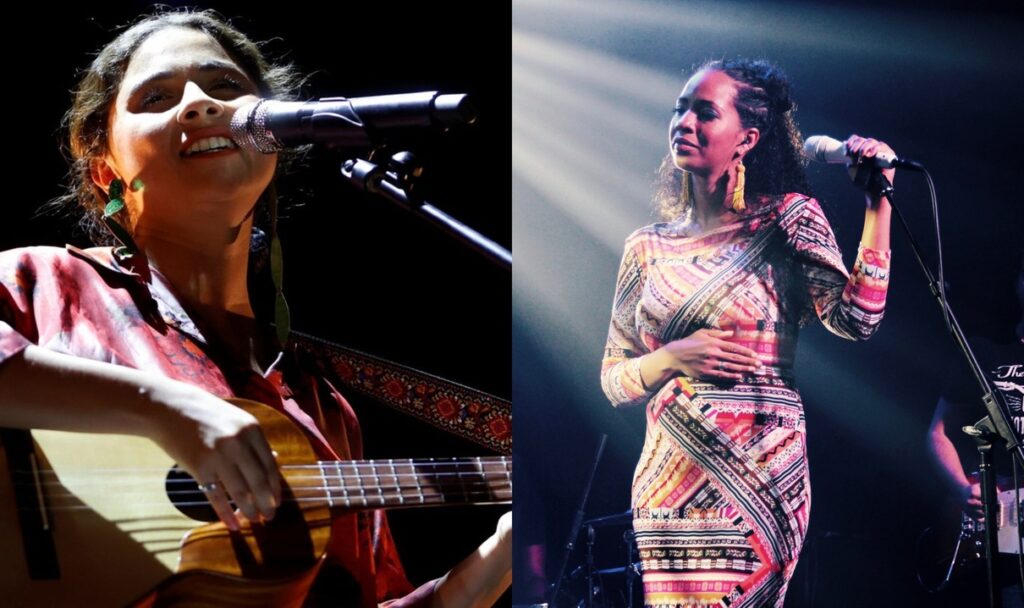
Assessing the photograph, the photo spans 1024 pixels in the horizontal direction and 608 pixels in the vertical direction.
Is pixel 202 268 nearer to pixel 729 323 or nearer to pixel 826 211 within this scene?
pixel 729 323

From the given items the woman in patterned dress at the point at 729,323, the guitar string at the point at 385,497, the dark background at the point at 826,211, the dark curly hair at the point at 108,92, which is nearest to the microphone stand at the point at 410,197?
the dark background at the point at 826,211

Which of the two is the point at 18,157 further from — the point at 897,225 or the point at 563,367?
the point at 897,225

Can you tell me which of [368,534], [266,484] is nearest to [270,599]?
[266,484]

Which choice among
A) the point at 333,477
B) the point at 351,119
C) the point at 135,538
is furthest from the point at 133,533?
the point at 351,119

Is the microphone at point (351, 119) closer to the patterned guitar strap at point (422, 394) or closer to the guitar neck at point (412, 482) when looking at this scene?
the guitar neck at point (412, 482)

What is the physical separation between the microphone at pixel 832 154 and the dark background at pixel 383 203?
708 mm

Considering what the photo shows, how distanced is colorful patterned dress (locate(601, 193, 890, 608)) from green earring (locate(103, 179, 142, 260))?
0.83 metres

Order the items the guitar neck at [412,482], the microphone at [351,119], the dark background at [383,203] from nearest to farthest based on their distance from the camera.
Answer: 1. the microphone at [351,119]
2. the guitar neck at [412,482]
3. the dark background at [383,203]

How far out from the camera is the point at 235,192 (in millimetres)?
1782

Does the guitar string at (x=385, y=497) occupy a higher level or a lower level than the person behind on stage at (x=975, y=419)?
lower

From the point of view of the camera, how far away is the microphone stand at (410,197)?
137 cm

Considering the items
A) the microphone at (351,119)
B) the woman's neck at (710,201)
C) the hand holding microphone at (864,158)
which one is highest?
the microphone at (351,119)

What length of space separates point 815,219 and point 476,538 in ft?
2.95

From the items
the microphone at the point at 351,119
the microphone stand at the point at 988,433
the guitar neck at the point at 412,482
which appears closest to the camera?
the microphone at the point at 351,119
